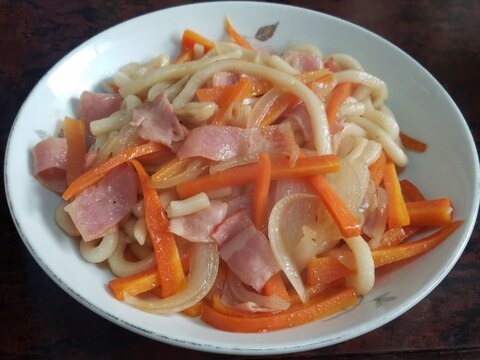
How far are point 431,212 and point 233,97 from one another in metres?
0.63

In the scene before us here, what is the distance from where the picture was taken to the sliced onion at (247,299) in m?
1.32

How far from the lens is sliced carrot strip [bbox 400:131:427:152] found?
5.75ft

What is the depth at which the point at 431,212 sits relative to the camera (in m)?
1.51

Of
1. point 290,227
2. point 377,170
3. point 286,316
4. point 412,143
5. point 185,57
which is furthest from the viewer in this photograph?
point 185,57

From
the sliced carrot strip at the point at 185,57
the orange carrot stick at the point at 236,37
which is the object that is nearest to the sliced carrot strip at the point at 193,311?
the sliced carrot strip at the point at 185,57

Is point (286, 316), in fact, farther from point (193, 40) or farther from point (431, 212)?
point (193, 40)

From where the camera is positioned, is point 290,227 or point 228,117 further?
point 228,117

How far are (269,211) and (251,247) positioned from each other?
0.40 ft

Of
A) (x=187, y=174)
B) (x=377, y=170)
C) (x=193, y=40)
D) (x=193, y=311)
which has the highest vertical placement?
(x=193, y=40)

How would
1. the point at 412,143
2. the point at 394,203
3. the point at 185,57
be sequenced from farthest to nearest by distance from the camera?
the point at 185,57, the point at 412,143, the point at 394,203

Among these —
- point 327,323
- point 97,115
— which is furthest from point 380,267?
point 97,115

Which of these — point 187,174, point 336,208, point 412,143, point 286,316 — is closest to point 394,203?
point 336,208

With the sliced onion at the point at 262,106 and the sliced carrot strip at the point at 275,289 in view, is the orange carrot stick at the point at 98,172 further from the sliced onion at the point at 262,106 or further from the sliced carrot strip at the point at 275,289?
the sliced carrot strip at the point at 275,289

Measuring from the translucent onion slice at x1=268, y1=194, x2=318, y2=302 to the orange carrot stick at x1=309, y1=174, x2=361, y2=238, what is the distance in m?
0.04
